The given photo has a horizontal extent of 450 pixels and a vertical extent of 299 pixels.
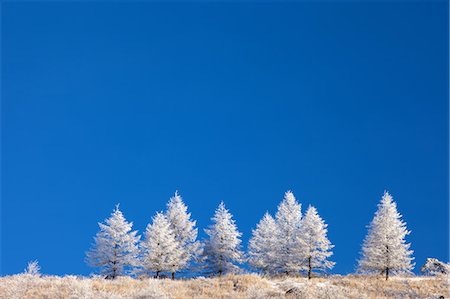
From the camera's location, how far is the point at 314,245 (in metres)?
53.7

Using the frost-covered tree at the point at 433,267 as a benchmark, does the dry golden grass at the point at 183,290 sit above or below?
below

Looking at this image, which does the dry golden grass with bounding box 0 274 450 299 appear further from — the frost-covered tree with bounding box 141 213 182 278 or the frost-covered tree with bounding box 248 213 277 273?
the frost-covered tree with bounding box 248 213 277 273

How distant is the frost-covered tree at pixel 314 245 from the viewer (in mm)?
53156

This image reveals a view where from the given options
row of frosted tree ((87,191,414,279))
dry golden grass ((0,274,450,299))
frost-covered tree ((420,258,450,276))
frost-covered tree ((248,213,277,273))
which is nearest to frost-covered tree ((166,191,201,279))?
row of frosted tree ((87,191,414,279))

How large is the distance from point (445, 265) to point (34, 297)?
43688mm

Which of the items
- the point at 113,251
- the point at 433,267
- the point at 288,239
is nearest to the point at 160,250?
the point at 113,251

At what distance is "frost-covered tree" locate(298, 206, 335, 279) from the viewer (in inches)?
2093

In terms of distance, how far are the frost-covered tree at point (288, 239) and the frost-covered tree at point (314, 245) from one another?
0.67m

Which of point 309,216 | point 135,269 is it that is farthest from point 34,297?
point 309,216

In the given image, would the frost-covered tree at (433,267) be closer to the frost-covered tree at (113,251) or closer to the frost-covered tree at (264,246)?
the frost-covered tree at (264,246)

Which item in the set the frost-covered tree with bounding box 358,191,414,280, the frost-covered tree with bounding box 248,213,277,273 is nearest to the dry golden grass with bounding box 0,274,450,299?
the frost-covered tree with bounding box 358,191,414,280

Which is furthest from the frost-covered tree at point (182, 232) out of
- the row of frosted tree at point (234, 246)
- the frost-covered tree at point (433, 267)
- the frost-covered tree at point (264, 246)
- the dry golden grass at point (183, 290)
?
the frost-covered tree at point (433, 267)

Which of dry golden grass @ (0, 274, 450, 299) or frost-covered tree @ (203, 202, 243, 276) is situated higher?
frost-covered tree @ (203, 202, 243, 276)

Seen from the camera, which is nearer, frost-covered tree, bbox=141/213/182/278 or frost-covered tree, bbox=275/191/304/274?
frost-covered tree, bbox=141/213/182/278
